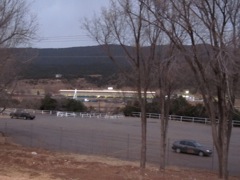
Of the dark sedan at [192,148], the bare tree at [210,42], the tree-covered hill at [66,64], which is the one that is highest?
the tree-covered hill at [66,64]

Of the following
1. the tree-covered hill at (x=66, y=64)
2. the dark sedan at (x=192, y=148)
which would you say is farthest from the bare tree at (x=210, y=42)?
the tree-covered hill at (x=66, y=64)

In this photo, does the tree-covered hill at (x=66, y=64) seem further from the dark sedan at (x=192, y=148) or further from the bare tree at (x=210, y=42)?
the bare tree at (x=210, y=42)

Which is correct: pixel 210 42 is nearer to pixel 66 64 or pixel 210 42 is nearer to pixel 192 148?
pixel 192 148

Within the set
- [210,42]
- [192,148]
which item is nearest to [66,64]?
[192,148]

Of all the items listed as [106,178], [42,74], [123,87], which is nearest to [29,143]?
[123,87]

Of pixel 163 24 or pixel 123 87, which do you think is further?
pixel 123 87

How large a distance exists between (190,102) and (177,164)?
47.9m

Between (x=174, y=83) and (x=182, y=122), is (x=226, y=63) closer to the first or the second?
(x=174, y=83)

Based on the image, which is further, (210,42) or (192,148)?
(192,148)

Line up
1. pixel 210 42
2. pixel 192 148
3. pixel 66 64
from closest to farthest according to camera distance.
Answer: pixel 210 42
pixel 192 148
pixel 66 64

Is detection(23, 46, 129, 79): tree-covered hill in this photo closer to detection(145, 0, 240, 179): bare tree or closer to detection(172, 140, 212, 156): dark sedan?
detection(172, 140, 212, 156): dark sedan

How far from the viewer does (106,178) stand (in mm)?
16609

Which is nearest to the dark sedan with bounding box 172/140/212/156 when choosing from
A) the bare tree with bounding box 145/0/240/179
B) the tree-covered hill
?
the bare tree with bounding box 145/0/240/179

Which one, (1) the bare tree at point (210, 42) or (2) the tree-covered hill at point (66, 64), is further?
(2) the tree-covered hill at point (66, 64)
